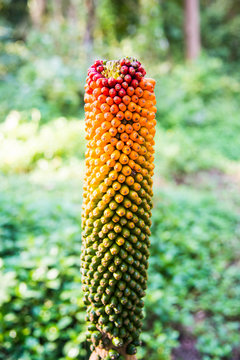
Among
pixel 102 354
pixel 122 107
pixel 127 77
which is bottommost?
pixel 102 354

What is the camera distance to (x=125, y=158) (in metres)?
1.15

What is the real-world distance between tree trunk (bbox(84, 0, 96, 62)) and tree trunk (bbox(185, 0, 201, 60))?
5.16 metres

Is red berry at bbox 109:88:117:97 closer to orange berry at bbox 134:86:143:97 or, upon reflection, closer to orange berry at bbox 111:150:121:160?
orange berry at bbox 134:86:143:97

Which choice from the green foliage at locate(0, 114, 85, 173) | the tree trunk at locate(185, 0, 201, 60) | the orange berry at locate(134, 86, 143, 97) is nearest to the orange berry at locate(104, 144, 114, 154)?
the orange berry at locate(134, 86, 143, 97)

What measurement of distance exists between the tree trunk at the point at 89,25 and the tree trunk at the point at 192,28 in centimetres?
516

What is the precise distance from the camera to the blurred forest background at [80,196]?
237 centimetres

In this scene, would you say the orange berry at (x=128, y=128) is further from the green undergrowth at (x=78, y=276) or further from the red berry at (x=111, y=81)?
the green undergrowth at (x=78, y=276)

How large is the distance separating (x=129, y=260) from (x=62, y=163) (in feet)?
15.5

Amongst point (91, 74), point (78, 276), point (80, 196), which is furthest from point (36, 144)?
point (91, 74)

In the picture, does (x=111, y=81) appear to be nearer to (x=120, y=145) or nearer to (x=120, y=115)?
(x=120, y=115)

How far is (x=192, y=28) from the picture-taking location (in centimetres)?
1288

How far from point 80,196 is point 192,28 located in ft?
37.1

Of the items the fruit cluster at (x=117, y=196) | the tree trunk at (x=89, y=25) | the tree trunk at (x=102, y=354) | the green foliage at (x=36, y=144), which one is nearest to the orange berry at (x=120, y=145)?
the fruit cluster at (x=117, y=196)

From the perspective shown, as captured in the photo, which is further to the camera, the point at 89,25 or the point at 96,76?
the point at 89,25
